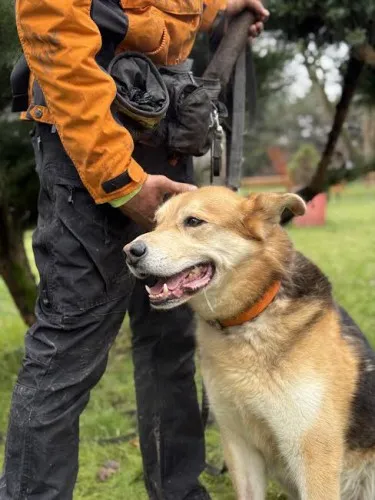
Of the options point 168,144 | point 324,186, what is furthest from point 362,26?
point 168,144

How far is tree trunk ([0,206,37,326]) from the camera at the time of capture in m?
4.99

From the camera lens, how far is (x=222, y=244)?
2559mm

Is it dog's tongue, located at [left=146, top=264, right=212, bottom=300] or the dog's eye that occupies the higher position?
the dog's eye

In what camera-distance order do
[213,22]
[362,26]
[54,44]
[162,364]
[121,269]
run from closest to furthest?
[54,44], [121,269], [162,364], [213,22], [362,26]

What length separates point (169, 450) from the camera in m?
3.13

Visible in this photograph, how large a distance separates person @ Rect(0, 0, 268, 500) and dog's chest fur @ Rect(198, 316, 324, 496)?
43cm

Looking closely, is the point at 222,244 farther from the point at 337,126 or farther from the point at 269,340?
the point at 337,126

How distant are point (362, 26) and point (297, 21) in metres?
0.44

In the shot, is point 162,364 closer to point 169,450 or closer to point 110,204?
point 169,450

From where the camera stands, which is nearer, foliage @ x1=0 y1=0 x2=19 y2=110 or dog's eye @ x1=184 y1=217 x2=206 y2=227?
dog's eye @ x1=184 y1=217 x2=206 y2=227

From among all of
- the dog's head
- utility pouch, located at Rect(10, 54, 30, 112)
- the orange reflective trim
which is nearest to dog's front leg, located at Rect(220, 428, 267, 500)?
the dog's head

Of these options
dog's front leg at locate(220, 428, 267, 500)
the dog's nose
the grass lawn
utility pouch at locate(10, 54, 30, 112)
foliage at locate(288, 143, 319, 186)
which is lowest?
foliage at locate(288, 143, 319, 186)

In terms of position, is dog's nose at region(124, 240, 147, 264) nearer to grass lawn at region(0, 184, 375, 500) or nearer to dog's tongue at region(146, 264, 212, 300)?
dog's tongue at region(146, 264, 212, 300)

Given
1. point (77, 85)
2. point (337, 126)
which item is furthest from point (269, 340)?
point (337, 126)
